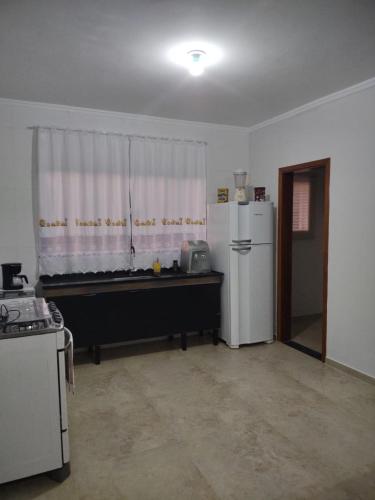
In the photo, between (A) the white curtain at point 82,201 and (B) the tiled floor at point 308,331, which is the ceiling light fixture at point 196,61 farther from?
(B) the tiled floor at point 308,331

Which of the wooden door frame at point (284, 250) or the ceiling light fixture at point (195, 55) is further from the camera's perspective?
the wooden door frame at point (284, 250)

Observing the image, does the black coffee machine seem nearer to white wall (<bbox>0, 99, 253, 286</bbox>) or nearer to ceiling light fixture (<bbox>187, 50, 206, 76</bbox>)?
white wall (<bbox>0, 99, 253, 286</bbox>)

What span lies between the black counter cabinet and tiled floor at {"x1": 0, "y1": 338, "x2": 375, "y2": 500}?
349mm

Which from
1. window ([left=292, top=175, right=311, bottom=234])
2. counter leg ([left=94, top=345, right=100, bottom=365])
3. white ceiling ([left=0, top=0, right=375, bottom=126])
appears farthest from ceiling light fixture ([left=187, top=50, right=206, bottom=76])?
window ([left=292, top=175, right=311, bottom=234])

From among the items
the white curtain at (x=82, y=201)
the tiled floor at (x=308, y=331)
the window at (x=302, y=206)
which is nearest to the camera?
the white curtain at (x=82, y=201)

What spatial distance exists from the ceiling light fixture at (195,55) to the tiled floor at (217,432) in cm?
261

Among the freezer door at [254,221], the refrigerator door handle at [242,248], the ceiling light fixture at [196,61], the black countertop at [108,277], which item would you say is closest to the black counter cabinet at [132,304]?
the black countertop at [108,277]

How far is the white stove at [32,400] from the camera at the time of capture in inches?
78.0

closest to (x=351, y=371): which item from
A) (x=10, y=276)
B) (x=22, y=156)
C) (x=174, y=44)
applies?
(x=174, y=44)

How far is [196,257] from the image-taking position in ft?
14.1

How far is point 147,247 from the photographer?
437cm

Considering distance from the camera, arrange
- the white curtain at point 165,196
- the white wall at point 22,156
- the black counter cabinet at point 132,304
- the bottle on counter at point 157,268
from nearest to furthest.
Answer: the black counter cabinet at point 132,304 < the white wall at point 22,156 < the bottle on counter at point 157,268 < the white curtain at point 165,196

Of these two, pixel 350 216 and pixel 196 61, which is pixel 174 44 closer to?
pixel 196 61

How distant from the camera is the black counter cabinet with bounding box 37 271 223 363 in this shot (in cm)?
362
